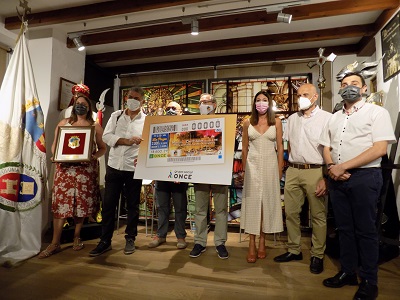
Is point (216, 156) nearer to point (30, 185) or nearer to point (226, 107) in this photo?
point (30, 185)

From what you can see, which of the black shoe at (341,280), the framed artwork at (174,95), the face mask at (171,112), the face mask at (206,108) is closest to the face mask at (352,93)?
the face mask at (206,108)

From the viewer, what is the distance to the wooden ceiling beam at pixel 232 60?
379cm

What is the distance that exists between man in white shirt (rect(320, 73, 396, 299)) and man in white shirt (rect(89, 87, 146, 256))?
168 cm

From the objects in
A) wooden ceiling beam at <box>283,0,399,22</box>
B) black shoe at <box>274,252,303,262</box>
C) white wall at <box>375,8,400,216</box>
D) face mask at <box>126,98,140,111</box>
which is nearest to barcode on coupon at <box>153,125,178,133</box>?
face mask at <box>126,98,140,111</box>

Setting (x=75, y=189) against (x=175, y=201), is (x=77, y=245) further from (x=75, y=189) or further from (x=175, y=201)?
(x=175, y=201)

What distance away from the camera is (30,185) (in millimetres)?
2488

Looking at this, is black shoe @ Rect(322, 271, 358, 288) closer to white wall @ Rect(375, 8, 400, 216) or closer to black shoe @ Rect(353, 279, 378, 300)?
black shoe @ Rect(353, 279, 378, 300)

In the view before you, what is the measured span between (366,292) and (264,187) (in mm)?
965

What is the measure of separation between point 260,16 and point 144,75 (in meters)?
2.33

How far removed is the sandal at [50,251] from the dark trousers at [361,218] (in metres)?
2.50

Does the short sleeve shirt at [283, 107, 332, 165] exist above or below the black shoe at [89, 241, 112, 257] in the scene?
above

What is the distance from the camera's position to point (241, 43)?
3.66 meters

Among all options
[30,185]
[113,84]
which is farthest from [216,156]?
[113,84]

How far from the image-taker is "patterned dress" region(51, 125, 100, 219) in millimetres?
2504
